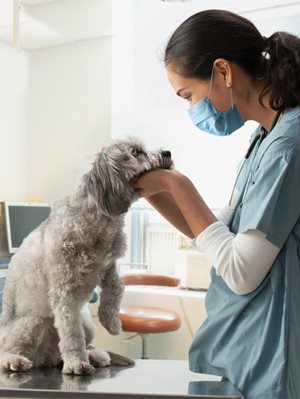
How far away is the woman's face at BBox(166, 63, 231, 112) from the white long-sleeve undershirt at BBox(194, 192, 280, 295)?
12.8 inches

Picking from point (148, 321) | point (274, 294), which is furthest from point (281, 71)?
point (148, 321)

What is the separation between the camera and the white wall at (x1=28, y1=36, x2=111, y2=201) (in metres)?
4.37

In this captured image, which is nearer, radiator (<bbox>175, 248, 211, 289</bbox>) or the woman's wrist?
the woman's wrist

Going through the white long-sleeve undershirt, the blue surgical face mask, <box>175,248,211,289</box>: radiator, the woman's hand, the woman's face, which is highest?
the woman's face

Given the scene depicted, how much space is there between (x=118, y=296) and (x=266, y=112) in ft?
2.10

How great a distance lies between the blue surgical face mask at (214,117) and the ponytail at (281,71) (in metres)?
0.10

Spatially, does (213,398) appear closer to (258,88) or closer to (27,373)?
(27,373)

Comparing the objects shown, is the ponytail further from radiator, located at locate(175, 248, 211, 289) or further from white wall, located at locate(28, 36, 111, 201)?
white wall, located at locate(28, 36, 111, 201)

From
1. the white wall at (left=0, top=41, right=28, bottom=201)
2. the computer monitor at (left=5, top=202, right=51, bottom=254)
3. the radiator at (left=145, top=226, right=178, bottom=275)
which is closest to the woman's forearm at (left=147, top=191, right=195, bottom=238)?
the computer monitor at (left=5, top=202, right=51, bottom=254)

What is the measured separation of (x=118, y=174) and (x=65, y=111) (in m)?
3.32

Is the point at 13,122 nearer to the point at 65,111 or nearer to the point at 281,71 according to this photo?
the point at 65,111

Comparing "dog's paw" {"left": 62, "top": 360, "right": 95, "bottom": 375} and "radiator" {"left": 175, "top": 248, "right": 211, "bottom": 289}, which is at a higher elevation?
"dog's paw" {"left": 62, "top": 360, "right": 95, "bottom": 375}

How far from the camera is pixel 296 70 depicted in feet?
3.47

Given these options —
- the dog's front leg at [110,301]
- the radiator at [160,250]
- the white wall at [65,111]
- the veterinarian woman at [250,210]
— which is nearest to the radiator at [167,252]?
the radiator at [160,250]
